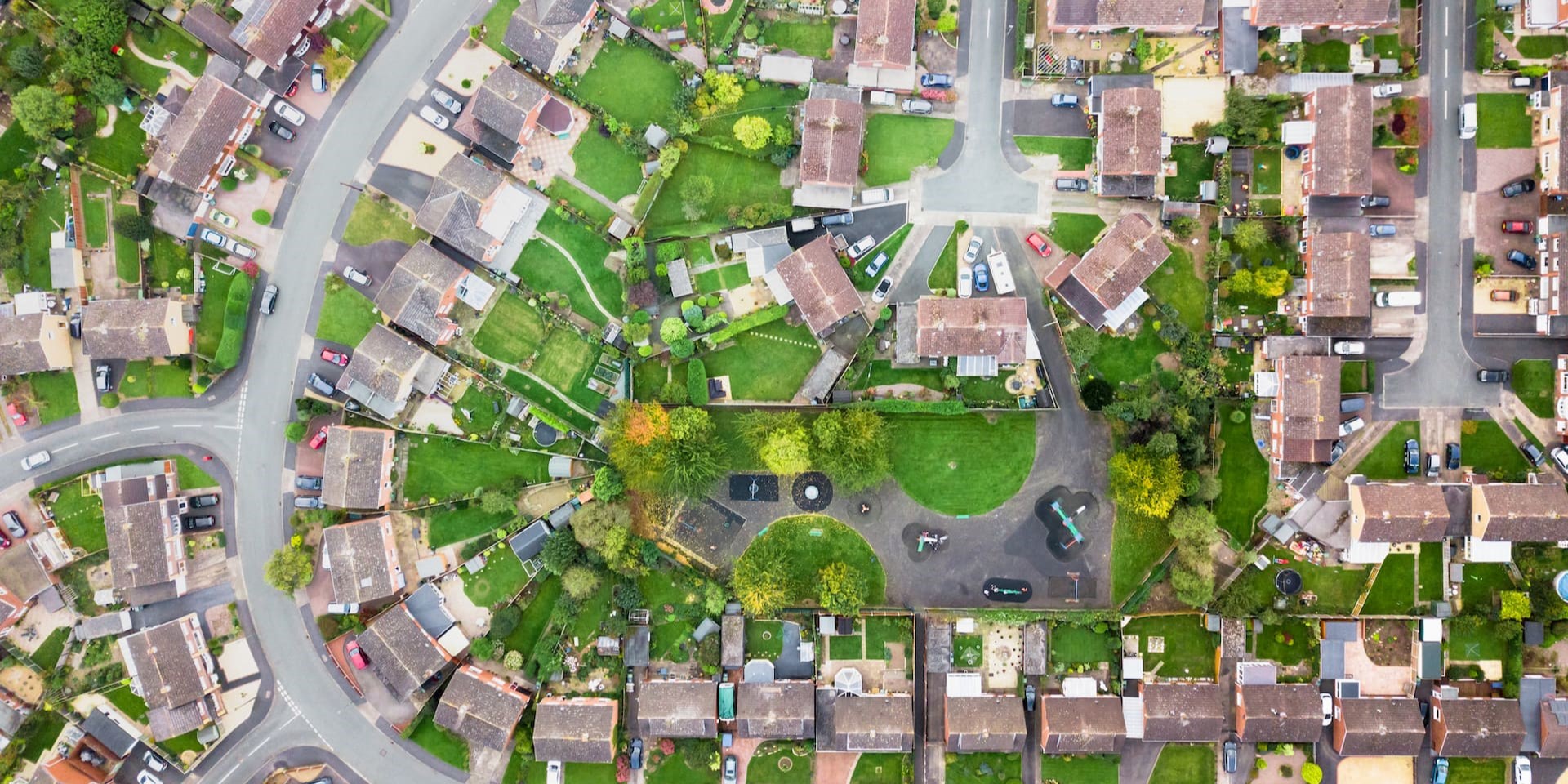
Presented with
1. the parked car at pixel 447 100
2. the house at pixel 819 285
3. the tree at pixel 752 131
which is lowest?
the house at pixel 819 285

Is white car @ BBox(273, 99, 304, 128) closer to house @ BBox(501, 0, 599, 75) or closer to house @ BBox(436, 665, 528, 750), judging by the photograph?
house @ BBox(501, 0, 599, 75)

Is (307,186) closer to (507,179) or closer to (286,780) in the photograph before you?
(507,179)

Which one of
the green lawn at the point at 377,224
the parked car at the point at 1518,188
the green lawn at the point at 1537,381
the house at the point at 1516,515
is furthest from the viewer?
the green lawn at the point at 377,224

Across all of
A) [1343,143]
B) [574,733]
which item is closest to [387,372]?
[574,733]

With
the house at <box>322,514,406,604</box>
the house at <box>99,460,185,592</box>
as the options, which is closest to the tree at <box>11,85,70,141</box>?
the house at <box>99,460,185,592</box>

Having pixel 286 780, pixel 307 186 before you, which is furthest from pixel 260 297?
pixel 286 780

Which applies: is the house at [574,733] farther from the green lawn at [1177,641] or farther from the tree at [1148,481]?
the tree at [1148,481]

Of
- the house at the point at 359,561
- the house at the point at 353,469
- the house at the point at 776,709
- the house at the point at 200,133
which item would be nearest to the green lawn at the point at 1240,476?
the house at the point at 776,709
